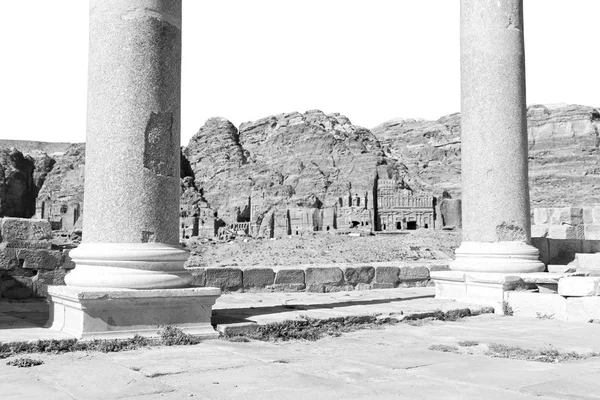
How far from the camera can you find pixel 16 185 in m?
130

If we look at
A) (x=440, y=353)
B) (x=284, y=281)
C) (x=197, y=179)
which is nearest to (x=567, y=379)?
(x=440, y=353)

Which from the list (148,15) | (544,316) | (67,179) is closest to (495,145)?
(544,316)

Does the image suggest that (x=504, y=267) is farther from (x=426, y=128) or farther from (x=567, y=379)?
(x=426, y=128)

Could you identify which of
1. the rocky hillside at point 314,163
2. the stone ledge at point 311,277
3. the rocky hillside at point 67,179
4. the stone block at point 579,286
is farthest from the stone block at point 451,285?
the rocky hillside at point 67,179

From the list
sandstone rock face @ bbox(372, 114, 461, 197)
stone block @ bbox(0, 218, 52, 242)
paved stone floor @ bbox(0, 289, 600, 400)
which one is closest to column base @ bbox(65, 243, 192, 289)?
paved stone floor @ bbox(0, 289, 600, 400)

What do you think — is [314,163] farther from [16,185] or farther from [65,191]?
[16,185]

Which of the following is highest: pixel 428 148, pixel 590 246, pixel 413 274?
pixel 428 148

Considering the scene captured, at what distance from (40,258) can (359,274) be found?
19.2ft

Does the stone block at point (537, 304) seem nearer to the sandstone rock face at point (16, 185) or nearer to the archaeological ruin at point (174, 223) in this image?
the archaeological ruin at point (174, 223)

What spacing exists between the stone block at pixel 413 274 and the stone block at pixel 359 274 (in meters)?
0.80

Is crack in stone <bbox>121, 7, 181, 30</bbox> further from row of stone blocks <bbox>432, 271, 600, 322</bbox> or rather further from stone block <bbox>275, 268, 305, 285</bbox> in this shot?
stone block <bbox>275, 268, 305, 285</bbox>

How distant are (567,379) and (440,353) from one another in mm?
1356

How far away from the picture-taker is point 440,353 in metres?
5.94

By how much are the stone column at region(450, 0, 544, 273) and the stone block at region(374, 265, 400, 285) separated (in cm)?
291
